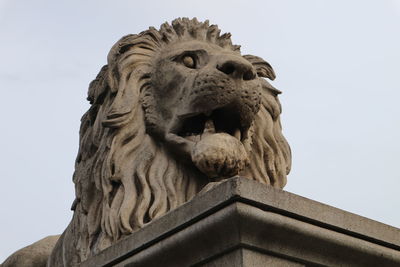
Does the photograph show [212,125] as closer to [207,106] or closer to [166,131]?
[207,106]

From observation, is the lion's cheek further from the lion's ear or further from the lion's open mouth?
the lion's ear

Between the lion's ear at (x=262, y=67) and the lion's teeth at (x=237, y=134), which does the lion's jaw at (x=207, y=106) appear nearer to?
the lion's teeth at (x=237, y=134)

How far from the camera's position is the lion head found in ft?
16.8

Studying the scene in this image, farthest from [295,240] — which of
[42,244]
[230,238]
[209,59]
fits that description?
[42,244]

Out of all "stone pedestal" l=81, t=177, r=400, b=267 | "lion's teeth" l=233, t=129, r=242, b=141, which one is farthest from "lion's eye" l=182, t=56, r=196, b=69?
"stone pedestal" l=81, t=177, r=400, b=267

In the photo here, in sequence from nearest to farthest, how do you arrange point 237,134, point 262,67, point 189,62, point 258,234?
point 258,234
point 237,134
point 189,62
point 262,67

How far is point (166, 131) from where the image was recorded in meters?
5.36

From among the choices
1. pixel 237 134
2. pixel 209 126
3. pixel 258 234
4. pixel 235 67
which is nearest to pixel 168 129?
pixel 209 126

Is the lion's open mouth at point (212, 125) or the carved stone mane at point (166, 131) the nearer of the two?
the carved stone mane at point (166, 131)

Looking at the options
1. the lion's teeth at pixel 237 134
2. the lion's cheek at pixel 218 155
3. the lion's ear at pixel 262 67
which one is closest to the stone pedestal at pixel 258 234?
the lion's cheek at pixel 218 155

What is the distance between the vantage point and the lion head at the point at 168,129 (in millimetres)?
5125

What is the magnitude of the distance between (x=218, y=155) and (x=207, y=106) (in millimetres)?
306

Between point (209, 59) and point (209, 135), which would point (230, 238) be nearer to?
point (209, 135)

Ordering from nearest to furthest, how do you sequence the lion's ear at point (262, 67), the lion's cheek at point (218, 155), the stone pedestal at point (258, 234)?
the stone pedestal at point (258, 234)
the lion's cheek at point (218, 155)
the lion's ear at point (262, 67)
